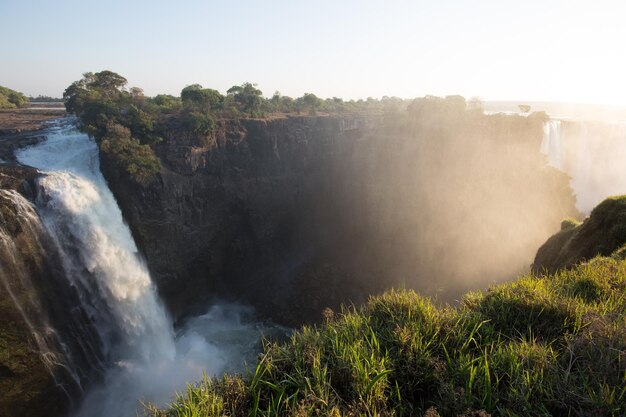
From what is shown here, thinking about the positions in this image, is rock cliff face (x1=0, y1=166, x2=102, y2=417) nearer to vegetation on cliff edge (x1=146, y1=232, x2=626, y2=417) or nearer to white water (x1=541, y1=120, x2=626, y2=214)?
vegetation on cliff edge (x1=146, y1=232, x2=626, y2=417)

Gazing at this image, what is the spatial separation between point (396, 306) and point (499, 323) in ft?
6.45

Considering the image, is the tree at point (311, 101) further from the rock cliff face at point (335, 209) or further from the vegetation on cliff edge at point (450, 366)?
the vegetation on cliff edge at point (450, 366)

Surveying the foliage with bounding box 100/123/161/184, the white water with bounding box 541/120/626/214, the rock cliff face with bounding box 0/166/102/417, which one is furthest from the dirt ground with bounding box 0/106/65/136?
the white water with bounding box 541/120/626/214

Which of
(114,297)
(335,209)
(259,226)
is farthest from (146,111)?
(335,209)

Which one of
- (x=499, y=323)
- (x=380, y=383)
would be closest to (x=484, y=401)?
(x=380, y=383)

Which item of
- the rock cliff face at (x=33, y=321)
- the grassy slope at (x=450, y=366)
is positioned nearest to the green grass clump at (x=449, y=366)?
the grassy slope at (x=450, y=366)

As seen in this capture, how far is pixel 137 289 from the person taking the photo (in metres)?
22.7

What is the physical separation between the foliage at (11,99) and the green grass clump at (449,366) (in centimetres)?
4488

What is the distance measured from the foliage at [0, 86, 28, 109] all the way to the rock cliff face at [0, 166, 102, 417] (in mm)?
23660

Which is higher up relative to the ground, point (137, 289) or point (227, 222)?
point (227, 222)

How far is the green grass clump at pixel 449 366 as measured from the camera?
15.1 ft

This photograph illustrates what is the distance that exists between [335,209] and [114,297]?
23.1 m

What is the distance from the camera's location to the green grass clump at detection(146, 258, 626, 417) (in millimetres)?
4609

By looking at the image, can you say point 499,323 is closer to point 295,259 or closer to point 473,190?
point 295,259
